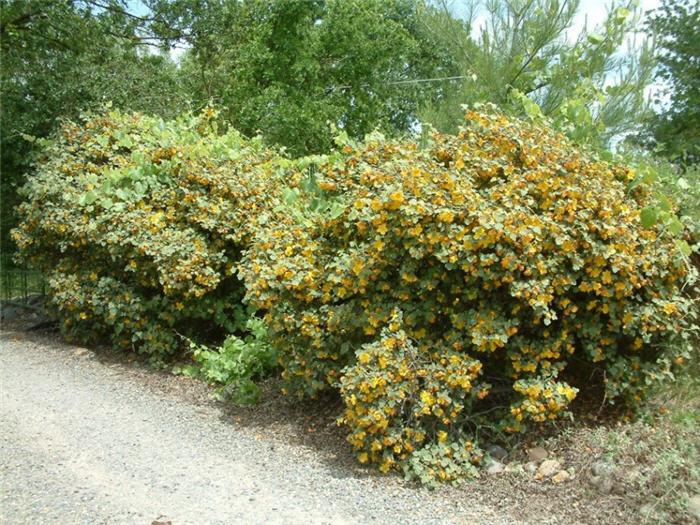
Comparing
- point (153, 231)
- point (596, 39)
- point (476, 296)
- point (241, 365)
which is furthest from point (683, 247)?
point (153, 231)

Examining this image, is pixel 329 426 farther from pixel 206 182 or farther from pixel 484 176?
pixel 206 182

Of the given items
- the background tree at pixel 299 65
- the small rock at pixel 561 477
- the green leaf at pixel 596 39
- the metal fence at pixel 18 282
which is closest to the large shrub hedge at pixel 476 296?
the small rock at pixel 561 477

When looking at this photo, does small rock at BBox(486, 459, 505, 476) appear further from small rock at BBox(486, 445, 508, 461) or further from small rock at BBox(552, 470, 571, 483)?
small rock at BBox(552, 470, 571, 483)

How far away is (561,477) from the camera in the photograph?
3.52 metres

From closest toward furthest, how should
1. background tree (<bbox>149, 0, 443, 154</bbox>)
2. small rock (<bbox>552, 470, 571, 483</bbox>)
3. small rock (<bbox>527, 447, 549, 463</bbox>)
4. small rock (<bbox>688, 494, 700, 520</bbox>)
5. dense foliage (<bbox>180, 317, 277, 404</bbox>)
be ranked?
small rock (<bbox>688, 494, 700, 520</bbox>)
small rock (<bbox>552, 470, 571, 483</bbox>)
small rock (<bbox>527, 447, 549, 463</bbox>)
dense foliage (<bbox>180, 317, 277, 404</bbox>)
background tree (<bbox>149, 0, 443, 154</bbox>)

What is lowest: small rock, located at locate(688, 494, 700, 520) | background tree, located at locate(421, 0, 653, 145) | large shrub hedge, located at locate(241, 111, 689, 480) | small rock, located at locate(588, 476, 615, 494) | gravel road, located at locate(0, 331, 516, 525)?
gravel road, located at locate(0, 331, 516, 525)

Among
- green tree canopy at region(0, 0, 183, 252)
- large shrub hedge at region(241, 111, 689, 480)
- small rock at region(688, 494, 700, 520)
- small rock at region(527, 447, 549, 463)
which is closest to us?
small rock at region(688, 494, 700, 520)

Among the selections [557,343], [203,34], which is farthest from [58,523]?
[203,34]

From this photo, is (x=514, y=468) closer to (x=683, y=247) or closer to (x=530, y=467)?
(x=530, y=467)

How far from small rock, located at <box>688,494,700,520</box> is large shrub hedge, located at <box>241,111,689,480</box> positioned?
74cm

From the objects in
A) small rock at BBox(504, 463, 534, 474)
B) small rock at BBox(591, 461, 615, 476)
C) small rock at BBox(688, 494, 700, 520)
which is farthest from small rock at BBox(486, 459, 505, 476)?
small rock at BBox(688, 494, 700, 520)

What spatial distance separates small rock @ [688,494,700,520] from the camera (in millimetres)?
2979

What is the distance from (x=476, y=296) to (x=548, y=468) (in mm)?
994

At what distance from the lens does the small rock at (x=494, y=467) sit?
12.0ft
